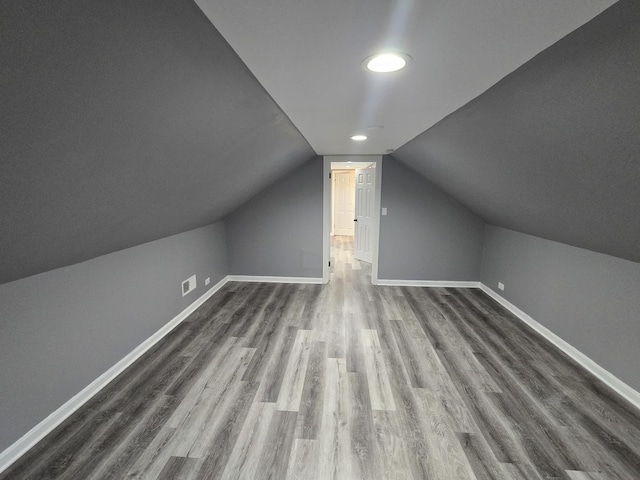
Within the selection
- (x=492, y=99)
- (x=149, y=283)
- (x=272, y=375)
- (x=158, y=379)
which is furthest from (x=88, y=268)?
(x=492, y=99)

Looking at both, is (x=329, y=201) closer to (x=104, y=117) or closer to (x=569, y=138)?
(x=569, y=138)

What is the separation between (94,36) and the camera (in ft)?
2.39

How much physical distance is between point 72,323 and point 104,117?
168 cm

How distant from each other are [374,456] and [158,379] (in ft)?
5.69

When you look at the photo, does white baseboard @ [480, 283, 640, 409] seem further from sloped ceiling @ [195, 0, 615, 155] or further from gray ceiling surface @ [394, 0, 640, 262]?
sloped ceiling @ [195, 0, 615, 155]

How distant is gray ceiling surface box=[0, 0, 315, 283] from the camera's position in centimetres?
70

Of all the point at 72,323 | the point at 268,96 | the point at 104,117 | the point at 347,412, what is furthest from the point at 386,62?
the point at 72,323

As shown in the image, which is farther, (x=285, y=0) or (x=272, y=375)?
(x=272, y=375)

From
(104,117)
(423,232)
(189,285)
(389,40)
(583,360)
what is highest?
(389,40)

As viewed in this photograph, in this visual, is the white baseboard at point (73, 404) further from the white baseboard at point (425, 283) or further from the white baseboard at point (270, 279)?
the white baseboard at point (425, 283)

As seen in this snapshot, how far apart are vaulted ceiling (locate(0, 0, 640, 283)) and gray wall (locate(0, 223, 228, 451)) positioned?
191 mm

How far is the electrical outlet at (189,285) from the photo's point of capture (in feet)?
11.3

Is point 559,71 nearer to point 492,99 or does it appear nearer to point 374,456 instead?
point 492,99

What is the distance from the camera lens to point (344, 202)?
341 inches
